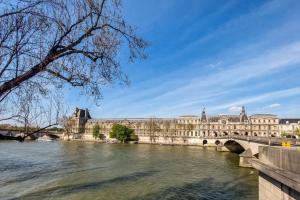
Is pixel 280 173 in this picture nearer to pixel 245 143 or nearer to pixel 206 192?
pixel 206 192

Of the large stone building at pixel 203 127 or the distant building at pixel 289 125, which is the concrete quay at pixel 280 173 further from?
the distant building at pixel 289 125

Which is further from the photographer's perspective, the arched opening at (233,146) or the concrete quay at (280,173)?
the arched opening at (233,146)

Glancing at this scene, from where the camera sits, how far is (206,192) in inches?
1054

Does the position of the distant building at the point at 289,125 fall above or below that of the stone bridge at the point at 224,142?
above

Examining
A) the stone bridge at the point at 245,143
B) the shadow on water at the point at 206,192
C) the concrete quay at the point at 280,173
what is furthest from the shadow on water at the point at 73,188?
the concrete quay at the point at 280,173

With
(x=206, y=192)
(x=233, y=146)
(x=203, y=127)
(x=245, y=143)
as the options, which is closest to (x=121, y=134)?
(x=203, y=127)

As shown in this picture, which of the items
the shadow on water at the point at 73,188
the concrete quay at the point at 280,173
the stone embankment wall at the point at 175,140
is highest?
the concrete quay at the point at 280,173

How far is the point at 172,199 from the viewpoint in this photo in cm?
2364

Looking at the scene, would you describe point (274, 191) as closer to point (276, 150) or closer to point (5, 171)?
point (276, 150)

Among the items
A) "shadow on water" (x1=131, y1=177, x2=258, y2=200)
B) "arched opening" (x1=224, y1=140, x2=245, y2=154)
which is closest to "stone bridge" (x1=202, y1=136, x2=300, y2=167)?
"arched opening" (x1=224, y1=140, x2=245, y2=154)

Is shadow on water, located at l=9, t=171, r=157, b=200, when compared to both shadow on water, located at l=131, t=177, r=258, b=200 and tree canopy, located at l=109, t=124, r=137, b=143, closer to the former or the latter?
shadow on water, located at l=131, t=177, r=258, b=200

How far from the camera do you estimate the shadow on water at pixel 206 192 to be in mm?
24500

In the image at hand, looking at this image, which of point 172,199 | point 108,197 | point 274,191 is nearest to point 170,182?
point 172,199

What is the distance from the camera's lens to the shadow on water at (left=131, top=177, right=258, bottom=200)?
24.5 metres
